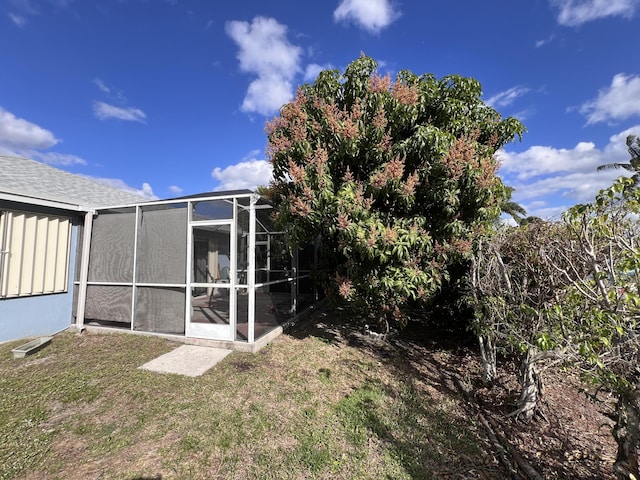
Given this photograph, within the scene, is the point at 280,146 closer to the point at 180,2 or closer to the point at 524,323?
the point at 524,323

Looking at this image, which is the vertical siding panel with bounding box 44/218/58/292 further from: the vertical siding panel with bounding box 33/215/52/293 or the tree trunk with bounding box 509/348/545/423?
the tree trunk with bounding box 509/348/545/423

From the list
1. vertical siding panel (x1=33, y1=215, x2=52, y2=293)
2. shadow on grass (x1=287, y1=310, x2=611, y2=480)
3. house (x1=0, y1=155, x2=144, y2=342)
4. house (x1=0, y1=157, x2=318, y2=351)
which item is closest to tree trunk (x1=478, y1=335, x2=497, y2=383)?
shadow on grass (x1=287, y1=310, x2=611, y2=480)

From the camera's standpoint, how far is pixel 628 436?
215 centimetres

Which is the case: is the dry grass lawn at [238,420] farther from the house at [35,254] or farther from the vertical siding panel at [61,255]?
the vertical siding panel at [61,255]

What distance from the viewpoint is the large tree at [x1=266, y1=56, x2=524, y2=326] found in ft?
14.0

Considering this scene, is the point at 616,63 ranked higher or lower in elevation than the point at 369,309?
higher

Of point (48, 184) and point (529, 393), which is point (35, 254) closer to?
point (48, 184)

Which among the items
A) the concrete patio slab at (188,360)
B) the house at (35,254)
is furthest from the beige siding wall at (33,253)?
the concrete patio slab at (188,360)

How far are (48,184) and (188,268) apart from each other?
5158 mm

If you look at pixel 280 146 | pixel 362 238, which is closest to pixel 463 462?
pixel 362 238

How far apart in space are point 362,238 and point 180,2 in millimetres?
7969

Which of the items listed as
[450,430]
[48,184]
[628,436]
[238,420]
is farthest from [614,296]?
[48,184]

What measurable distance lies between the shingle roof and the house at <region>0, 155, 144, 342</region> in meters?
0.03

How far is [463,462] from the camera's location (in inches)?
109
